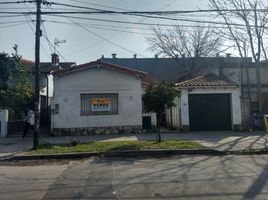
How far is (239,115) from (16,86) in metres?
14.1

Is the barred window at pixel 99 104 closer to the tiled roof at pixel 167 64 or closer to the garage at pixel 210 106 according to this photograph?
the garage at pixel 210 106

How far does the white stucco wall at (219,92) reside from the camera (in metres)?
24.6

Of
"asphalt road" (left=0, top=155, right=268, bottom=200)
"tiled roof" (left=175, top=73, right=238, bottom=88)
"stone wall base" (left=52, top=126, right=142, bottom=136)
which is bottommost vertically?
"asphalt road" (left=0, top=155, right=268, bottom=200)

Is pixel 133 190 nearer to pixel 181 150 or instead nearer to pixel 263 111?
pixel 181 150

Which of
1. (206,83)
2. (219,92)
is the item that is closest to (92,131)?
(206,83)

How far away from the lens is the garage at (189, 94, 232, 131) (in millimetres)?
24781

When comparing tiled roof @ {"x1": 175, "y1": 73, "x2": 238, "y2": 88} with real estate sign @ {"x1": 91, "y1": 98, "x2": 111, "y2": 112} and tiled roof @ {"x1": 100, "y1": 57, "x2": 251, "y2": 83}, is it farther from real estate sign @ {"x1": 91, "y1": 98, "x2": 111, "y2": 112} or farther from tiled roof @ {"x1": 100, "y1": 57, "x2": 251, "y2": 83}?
real estate sign @ {"x1": 91, "y1": 98, "x2": 111, "y2": 112}

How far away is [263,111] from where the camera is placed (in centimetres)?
2728

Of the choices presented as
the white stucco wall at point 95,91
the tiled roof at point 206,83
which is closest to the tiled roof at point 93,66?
the white stucco wall at point 95,91

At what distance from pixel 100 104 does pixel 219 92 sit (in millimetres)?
7205

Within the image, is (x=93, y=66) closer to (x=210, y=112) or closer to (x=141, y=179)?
(x=210, y=112)

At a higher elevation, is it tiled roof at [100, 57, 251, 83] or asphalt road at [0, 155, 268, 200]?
tiled roof at [100, 57, 251, 83]

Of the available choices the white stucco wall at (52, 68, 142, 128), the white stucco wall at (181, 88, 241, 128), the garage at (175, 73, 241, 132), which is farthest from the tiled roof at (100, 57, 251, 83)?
the white stucco wall at (52, 68, 142, 128)

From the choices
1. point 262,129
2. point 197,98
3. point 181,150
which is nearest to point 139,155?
point 181,150
